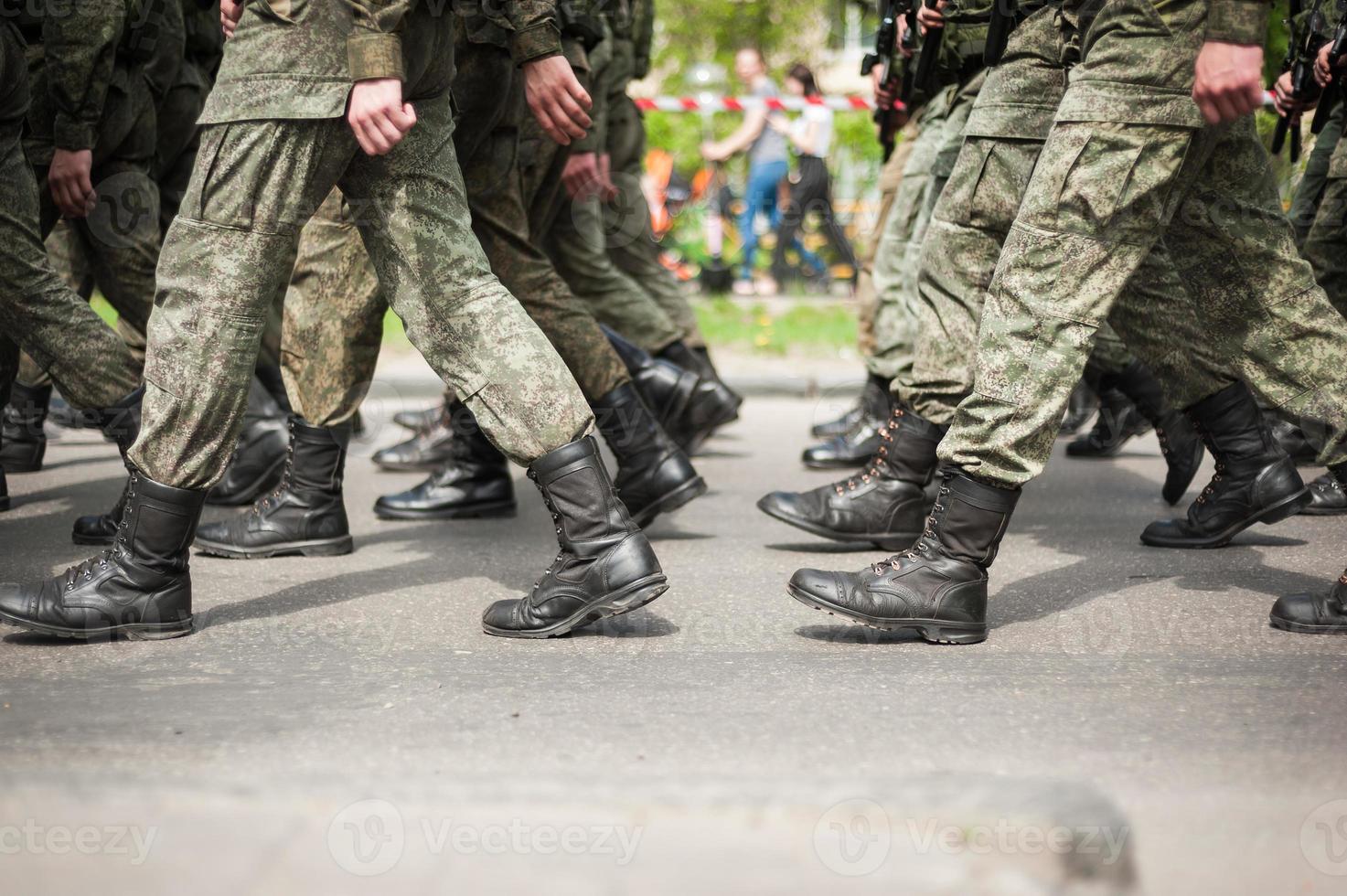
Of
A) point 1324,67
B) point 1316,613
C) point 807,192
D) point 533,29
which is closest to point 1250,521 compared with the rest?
point 1316,613

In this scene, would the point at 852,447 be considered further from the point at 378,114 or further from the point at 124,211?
the point at 378,114

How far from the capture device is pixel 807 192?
41.5 ft

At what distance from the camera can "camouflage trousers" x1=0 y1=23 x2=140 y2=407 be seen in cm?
363

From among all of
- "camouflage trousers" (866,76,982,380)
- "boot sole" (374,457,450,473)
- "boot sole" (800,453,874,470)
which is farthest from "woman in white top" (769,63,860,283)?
"boot sole" (374,457,450,473)

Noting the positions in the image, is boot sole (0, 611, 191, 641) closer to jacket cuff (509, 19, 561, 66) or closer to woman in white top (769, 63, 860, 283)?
jacket cuff (509, 19, 561, 66)

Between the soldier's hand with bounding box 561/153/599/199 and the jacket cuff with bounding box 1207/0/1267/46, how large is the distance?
2.75 metres

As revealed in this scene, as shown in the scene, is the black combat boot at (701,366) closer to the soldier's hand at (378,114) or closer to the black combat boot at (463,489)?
the black combat boot at (463,489)

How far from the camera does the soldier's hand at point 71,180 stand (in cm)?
412

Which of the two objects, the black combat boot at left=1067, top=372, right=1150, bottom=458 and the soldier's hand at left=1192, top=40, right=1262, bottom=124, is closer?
the soldier's hand at left=1192, top=40, right=1262, bottom=124

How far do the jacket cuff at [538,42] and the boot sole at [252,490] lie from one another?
6.60ft

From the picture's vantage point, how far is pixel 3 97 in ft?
11.7

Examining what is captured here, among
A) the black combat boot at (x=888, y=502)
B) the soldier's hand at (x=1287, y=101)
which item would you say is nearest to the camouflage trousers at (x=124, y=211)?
the black combat boot at (x=888, y=502)

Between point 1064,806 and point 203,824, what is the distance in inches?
49.2

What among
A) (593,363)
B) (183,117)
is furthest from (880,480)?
(183,117)
